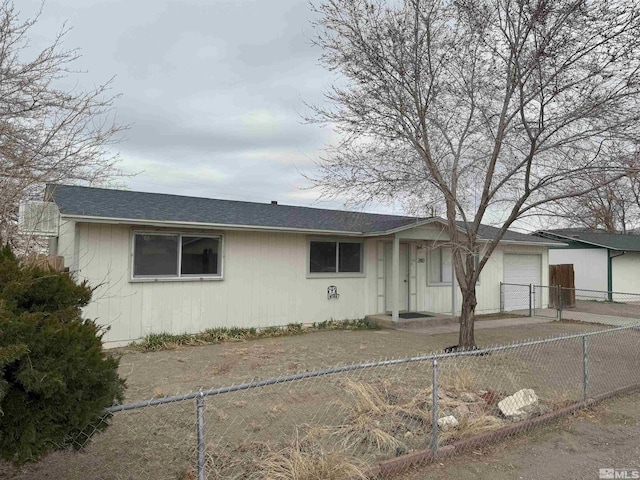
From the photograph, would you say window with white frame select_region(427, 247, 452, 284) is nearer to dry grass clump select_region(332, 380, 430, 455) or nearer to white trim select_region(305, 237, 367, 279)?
white trim select_region(305, 237, 367, 279)

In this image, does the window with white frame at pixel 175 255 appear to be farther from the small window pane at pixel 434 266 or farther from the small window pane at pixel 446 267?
the small window pane at pixel 446 267

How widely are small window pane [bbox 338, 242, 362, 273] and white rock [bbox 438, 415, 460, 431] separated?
7.94 m

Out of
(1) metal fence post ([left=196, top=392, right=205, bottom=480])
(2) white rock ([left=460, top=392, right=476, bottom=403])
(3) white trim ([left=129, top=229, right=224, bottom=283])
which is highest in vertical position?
(3) white trim ([left=129, top=229, right=224, bottom=283])

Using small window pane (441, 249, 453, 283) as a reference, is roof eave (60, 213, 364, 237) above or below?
above

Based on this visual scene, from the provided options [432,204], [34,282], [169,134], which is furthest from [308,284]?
[34,282]

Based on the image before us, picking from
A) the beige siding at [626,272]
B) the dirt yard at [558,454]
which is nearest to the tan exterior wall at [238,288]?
the dirt yard at [558,454]

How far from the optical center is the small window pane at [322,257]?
11773 millimetres

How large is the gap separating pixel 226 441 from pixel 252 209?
848cm

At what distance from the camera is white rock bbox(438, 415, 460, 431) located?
4258mm

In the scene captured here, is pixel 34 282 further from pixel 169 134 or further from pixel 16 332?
pixel 169 134

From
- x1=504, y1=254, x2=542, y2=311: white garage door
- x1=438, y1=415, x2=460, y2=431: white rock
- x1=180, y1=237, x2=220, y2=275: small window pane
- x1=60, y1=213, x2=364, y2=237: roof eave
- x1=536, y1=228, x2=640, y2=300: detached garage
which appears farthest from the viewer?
x1=536, y1=228, x2=640, y2=300: detached garage

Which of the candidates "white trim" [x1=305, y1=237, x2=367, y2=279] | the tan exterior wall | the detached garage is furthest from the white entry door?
the detached garage

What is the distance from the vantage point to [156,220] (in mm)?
8867

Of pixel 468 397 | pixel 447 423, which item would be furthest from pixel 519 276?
pixel 447 423
